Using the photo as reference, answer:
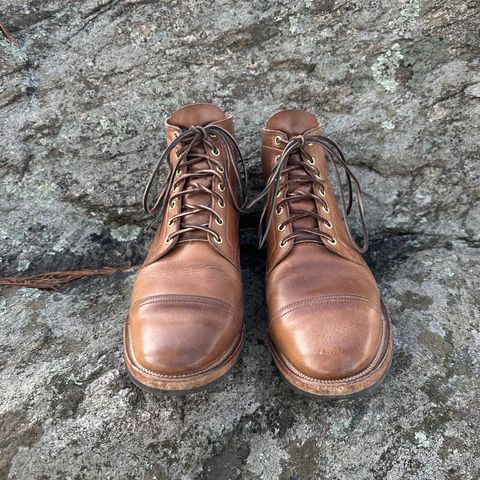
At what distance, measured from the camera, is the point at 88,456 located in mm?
1380

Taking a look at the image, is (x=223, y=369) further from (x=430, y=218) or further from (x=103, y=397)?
(x=430, y=218)

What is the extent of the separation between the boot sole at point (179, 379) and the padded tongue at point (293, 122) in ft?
2.97

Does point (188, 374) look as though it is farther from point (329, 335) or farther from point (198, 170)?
point (198, 170)

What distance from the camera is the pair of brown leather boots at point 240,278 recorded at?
141 cm

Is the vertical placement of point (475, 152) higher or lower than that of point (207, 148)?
lower

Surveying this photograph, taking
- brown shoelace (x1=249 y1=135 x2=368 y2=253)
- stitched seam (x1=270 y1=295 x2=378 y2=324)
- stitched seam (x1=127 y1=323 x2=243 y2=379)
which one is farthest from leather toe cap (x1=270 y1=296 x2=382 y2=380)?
brown shoelace (x1=249 y1=135 x2=368 y2=253)

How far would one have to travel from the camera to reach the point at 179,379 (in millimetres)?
1394

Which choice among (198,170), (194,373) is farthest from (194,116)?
(194,373)

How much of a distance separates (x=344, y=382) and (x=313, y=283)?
0.34m

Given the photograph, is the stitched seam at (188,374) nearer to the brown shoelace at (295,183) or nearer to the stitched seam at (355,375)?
the stitched seam at (355,375)

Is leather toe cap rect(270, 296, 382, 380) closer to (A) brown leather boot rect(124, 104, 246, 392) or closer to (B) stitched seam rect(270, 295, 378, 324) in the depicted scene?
(B) stitched seam rect(270, 295, 378, 324)

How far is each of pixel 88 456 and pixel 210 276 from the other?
66cm

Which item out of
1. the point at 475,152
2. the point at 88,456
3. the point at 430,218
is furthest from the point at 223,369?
the point at 475,152

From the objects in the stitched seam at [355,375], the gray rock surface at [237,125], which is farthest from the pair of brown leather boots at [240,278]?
the gray rock surface at [237,125]
